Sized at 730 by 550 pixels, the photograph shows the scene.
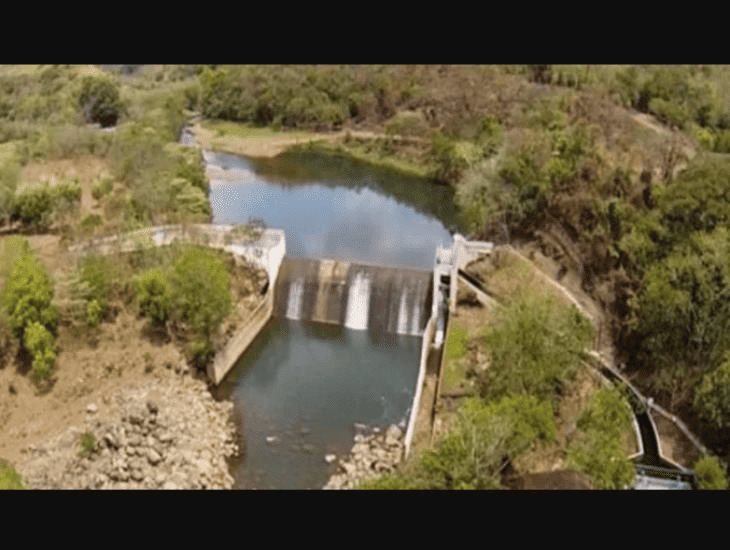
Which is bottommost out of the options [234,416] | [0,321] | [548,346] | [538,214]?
[234,416]

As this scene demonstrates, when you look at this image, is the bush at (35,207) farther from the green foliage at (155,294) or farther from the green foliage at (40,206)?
the green foliage at (155,294)

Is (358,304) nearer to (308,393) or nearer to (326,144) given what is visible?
(308,393)

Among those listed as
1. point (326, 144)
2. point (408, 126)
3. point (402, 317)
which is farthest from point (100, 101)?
point (402, 317)

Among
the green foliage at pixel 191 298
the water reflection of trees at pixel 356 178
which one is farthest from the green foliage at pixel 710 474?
the water reflection of trees at pixel 356 178

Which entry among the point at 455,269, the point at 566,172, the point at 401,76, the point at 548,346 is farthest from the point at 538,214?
the point at 401,76

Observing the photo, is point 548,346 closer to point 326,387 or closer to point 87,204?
point 326,387

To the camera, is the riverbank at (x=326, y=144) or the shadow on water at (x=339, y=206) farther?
the riverbank at (x=326, y=144)
